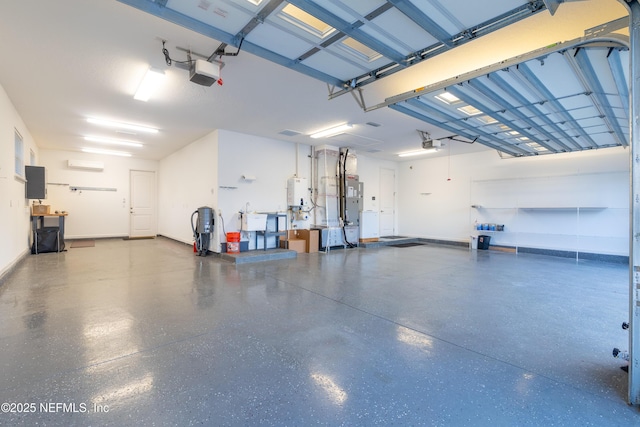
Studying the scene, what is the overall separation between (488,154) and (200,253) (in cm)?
839

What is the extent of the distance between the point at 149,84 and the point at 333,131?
3.68m

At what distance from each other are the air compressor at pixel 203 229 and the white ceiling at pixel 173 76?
192 centimetres

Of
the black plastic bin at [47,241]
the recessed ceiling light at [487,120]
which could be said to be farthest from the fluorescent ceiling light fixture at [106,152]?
the recessed ceiling light at [487,120]

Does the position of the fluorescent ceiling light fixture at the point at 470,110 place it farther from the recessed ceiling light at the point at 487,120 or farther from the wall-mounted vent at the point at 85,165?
the wall-mounted vent at the point at 85,165

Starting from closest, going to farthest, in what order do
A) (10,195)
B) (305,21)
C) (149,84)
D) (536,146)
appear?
1. (305,21)
2. (149,84)
3. (10,195)
4. (536,146)

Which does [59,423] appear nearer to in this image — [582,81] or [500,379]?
[500,379]

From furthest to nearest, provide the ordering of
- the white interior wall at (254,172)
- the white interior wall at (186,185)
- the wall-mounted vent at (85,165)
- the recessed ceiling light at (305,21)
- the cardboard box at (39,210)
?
the wall-mounted vent at (85,165) → the cardboard box at (39,210) → the white interior wall at (186,185) → the white interior wall at (254,172) → the recessed ceiling light at (305,21)

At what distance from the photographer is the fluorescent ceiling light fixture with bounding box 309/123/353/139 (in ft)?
20.6

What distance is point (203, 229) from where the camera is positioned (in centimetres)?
669

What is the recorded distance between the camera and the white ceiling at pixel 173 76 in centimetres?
278

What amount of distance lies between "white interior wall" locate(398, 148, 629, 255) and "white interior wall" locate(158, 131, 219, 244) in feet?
22.5

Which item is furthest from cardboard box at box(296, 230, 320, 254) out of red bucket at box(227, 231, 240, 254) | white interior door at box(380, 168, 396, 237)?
white interior door at box(380, 168, 396, 237)

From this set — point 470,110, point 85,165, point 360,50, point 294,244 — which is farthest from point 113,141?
point 470,110

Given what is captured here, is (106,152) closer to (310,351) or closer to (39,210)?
(39,210)
